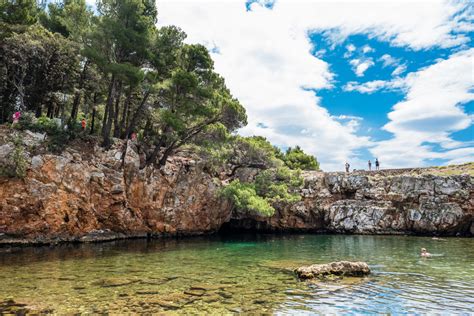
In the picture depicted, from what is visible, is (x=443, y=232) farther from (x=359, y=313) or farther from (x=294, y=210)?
(x=359, y=313)

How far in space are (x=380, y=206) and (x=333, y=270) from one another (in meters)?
25.6

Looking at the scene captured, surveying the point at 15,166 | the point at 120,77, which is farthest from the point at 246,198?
the point at 15,166

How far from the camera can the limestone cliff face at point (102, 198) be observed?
21.4 m

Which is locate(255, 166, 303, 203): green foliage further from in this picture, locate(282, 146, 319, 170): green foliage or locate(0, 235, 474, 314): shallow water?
locate(282, 146, 319, 170): green foliage

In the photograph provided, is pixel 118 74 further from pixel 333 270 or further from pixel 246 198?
pixel 333 270

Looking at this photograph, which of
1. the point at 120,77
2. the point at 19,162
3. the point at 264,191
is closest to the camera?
the point at 19,162

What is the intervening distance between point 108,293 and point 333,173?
31.6 m

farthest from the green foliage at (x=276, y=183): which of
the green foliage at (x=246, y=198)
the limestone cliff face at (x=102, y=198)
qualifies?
the limestone cliff face at (x=102, y=198)

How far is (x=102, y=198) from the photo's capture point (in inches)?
984

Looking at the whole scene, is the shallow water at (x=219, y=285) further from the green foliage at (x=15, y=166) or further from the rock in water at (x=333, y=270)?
the green foliage at (x=15, y=166)

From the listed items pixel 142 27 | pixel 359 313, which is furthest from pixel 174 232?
pixel 359 313

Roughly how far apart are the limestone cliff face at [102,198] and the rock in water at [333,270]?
691 inches

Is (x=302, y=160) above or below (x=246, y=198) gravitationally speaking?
above

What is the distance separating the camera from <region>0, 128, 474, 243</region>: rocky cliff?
2183 cm
